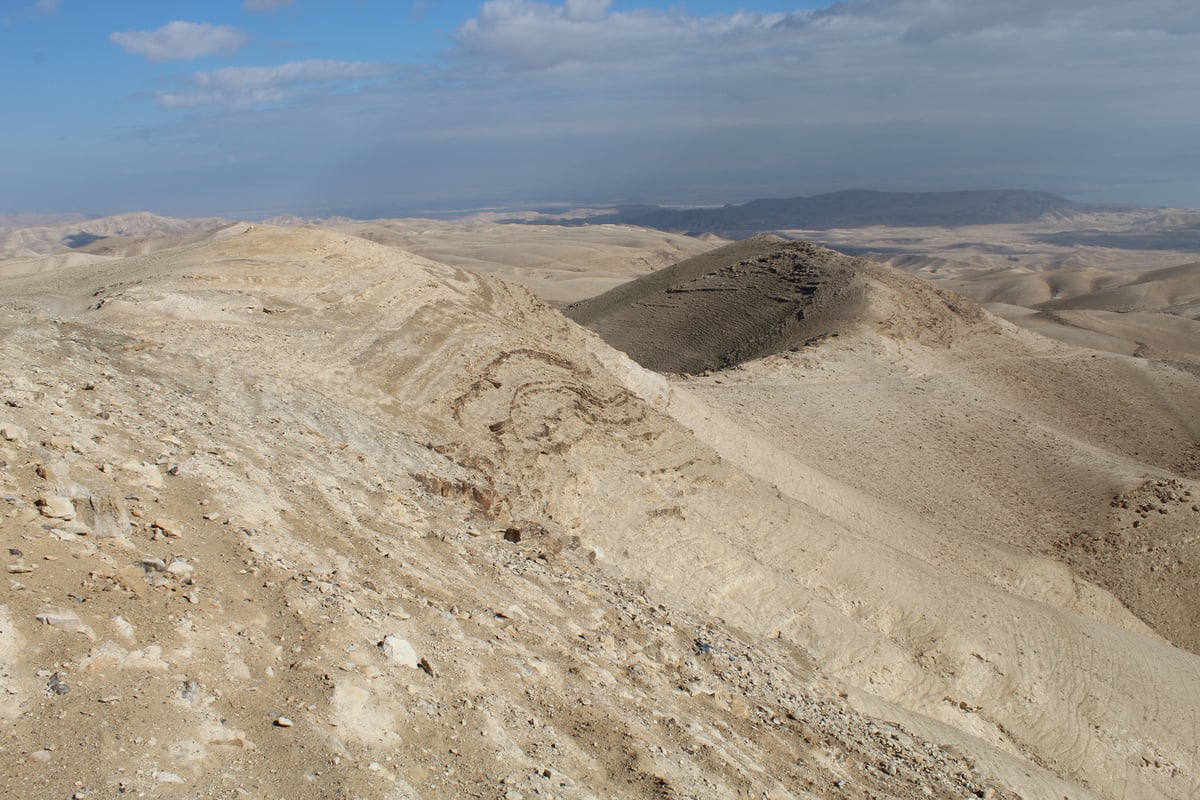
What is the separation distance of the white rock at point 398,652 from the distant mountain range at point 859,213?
15543 centimetres

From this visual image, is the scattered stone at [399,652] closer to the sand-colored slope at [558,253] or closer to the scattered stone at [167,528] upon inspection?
the scattered stone at [167,528]

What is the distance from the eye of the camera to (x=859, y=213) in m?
181

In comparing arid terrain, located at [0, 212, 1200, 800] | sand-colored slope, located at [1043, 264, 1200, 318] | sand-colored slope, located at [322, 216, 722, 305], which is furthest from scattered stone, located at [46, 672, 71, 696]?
sand-colored slope, located at [1043, 264, 1200, 318]

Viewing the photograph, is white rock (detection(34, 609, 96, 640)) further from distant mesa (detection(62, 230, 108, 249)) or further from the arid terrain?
distant mesa (detection(62, 230, 108, 249))

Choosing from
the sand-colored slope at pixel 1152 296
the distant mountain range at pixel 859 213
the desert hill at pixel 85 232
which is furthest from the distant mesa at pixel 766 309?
the distant mountain range at pixel 859 213

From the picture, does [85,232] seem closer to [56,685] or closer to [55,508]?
[55,508]

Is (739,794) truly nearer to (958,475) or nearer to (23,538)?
(23,538)

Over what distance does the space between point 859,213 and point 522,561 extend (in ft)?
612

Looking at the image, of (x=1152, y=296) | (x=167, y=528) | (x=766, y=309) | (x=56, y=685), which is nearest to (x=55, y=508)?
(x=167, y=528)

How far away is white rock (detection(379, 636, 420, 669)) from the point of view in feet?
18.4

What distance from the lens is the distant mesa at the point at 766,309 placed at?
2827cm

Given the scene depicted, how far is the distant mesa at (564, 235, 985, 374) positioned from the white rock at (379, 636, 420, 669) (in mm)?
22910

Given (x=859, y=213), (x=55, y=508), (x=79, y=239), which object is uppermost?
(x=79, y=239)

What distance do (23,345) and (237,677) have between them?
6386 millimetres
